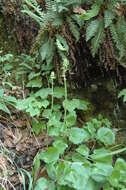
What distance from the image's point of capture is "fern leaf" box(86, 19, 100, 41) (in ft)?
7.14

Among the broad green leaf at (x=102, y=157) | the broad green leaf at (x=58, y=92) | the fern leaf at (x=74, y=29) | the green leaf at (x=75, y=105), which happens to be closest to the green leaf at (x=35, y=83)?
the broad green leaf at (x=58, y=92)

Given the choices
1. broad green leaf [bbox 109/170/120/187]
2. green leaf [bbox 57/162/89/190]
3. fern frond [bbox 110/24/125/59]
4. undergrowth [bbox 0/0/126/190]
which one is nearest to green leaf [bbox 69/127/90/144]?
undergrowth [bbox 0/0/126/190]

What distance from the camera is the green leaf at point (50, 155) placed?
2.00 meters

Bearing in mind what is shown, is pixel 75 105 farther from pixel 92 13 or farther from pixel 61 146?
pixel 92 13

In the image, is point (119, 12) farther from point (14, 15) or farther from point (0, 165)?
point (0, 165)

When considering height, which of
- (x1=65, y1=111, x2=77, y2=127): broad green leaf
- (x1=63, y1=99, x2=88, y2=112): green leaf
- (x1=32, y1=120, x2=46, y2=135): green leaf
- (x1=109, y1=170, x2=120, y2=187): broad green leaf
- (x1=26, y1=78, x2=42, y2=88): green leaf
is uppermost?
(x1=26, y1=78, x2=42, y2=88): green leaf

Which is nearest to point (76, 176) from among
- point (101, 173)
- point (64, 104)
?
point (101, 173)

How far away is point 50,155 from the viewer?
2014mm

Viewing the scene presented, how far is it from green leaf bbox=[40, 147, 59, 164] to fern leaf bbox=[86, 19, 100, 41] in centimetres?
77

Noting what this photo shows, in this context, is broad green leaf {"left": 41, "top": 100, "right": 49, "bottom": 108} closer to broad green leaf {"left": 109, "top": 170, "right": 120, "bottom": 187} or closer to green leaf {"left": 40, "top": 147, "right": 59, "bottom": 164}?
green leaf {"left": 40, "top": 147, "right": 59, "bottom": 164}

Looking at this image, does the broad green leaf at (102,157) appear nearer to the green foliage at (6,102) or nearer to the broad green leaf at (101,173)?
the broad green leaf at (101,173)

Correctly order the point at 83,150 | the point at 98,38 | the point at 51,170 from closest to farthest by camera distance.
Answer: the point at 51,170 → the point at 83,150 → the point at 98,38

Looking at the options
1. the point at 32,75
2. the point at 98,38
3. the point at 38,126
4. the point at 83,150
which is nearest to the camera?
the point at 83,150

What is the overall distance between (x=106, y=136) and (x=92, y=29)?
2.38 feet
